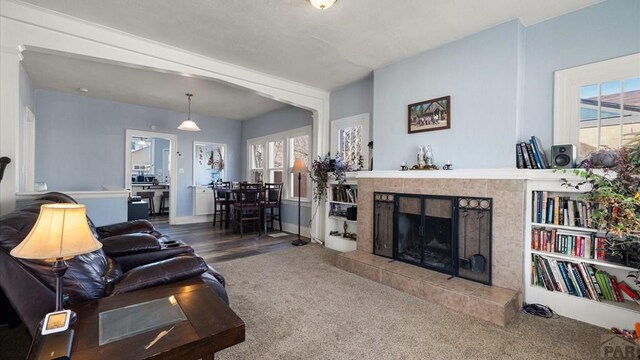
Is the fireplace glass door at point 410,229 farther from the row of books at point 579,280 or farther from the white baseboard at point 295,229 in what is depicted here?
the white baseboard at point 295,229

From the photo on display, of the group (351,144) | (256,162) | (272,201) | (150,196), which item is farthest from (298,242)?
(150,196)

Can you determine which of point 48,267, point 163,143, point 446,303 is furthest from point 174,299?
point 163,143

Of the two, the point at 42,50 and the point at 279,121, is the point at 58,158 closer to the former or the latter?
the point at 42,50

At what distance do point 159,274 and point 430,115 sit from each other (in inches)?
122

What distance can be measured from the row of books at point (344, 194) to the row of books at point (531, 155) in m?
2.15

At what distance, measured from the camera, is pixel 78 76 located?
4352 millimetres

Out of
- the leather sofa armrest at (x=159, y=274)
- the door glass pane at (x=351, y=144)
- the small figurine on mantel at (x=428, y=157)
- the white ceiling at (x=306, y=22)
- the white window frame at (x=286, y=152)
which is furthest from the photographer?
the white window frame at (x=286, y=152)

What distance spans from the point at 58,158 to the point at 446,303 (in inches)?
267

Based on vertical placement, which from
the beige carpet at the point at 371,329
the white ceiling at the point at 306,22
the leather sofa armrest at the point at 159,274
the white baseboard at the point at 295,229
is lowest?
the beige carpet at the point at 371,329

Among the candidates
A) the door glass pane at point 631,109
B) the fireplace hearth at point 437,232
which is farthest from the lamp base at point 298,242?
the door glass pane at point 631,109

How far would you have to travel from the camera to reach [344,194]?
448cm

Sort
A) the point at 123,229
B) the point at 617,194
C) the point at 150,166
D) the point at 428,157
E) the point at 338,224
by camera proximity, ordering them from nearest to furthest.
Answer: the point at 617,194 < the point at 123,229 < the point at 428,157 < the point at 338,224 < the point at 150,166

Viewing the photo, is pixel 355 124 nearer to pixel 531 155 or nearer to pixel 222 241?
pixel 531 155

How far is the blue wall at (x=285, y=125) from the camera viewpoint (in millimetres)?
5617
